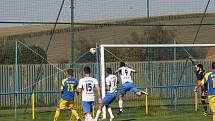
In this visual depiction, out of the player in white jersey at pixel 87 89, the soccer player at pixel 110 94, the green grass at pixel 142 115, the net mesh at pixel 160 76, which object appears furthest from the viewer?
the net mesh at pixel 160 76

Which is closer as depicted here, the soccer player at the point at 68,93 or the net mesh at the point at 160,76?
the soccer player at the point at 68,93

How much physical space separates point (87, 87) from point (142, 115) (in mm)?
7126

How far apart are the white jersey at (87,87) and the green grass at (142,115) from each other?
464 centimetres

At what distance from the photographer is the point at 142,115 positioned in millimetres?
25359

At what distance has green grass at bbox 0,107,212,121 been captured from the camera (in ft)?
76.2

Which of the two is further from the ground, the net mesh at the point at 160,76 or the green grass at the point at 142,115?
the net mesh at the point at 160,76

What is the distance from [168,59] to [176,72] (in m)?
1.77

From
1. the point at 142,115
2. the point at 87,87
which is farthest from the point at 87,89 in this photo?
the point at 142,115

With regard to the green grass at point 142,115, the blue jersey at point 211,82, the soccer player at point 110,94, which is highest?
the blue jersey at point 211,82

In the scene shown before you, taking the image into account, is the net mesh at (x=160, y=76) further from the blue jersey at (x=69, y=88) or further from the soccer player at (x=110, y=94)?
the blue jersey at (x=69, y=88)

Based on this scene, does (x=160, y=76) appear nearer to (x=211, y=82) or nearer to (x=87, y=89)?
(x=211, y=82)

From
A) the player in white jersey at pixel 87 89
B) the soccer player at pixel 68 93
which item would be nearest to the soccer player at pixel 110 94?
the soccer player at pixel 68 93

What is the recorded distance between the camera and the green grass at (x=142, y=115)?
→ 23.2 m

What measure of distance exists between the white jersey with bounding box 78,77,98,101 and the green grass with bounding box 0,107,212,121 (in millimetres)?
4639
